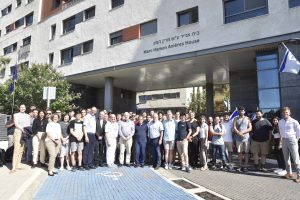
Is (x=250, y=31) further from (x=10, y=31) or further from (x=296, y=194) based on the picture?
(x=10, y=31)

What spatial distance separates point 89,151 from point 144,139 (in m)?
2.03

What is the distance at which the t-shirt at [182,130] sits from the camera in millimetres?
10117

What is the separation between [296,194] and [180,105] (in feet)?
142

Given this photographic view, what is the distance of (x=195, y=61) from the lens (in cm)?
1772

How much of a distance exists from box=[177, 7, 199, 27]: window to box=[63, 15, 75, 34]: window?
1080 cm

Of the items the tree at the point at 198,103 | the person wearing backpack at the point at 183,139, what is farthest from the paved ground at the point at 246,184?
the tree at the point at 198,103

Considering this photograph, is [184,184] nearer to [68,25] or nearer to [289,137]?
[289,137]

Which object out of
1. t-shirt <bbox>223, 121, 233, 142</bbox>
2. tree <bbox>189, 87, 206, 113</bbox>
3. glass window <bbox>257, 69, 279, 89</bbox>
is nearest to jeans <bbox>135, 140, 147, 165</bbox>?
t-shirt <bbox>223, 121, 233, 142</bbox>

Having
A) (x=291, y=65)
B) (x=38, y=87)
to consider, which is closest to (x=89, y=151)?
(x=291, y=65)

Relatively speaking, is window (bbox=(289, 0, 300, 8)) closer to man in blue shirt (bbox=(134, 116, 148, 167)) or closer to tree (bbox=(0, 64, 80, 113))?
man in blue shirt (bbox=(134, 116, 148, 167))

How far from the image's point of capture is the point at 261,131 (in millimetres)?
9641

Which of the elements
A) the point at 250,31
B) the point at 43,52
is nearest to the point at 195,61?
the point at 250,31

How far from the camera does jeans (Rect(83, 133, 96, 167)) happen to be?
32.0ft

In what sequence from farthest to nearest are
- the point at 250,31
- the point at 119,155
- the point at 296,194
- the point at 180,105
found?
the point at 180,105
the point at 250,31
the point at 119,155
the point at 296,194
